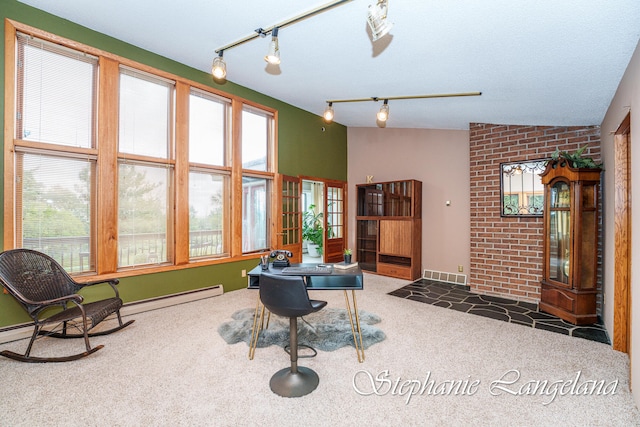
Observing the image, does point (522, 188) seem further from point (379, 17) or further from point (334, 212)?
point (379, 17)

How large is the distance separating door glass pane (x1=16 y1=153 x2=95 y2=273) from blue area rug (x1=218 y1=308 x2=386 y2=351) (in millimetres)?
1882

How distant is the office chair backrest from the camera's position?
1.92m

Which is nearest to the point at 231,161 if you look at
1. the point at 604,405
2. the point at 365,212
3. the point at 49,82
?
the point at 49,82

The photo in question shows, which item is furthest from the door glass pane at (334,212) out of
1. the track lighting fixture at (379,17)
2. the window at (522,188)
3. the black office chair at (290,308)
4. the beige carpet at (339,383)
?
the track lighting fixture at (379,17)

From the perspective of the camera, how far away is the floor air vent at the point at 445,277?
5.24 meters

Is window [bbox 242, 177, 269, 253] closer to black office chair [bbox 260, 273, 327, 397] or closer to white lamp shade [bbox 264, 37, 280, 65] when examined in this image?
white lamp shade [bbox 264, 37, 280, 65]

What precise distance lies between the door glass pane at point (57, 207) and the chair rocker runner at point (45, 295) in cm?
37

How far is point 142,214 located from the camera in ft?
12.4

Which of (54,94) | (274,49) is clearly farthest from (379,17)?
(54,94)

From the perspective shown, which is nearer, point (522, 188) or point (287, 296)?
point (287, 296)

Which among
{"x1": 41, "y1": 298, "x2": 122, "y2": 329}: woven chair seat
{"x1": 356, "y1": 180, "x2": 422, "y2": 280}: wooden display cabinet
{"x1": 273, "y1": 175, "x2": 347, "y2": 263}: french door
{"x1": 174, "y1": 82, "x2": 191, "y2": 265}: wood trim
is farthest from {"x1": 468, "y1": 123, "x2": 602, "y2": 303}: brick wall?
{"x1": 41, "y1": 298, "x2": 122, "y2": 329}: woven chair seat

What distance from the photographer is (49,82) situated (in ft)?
10.3

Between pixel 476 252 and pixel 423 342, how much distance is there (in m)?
2.50

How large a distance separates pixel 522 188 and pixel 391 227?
225 centimetres
